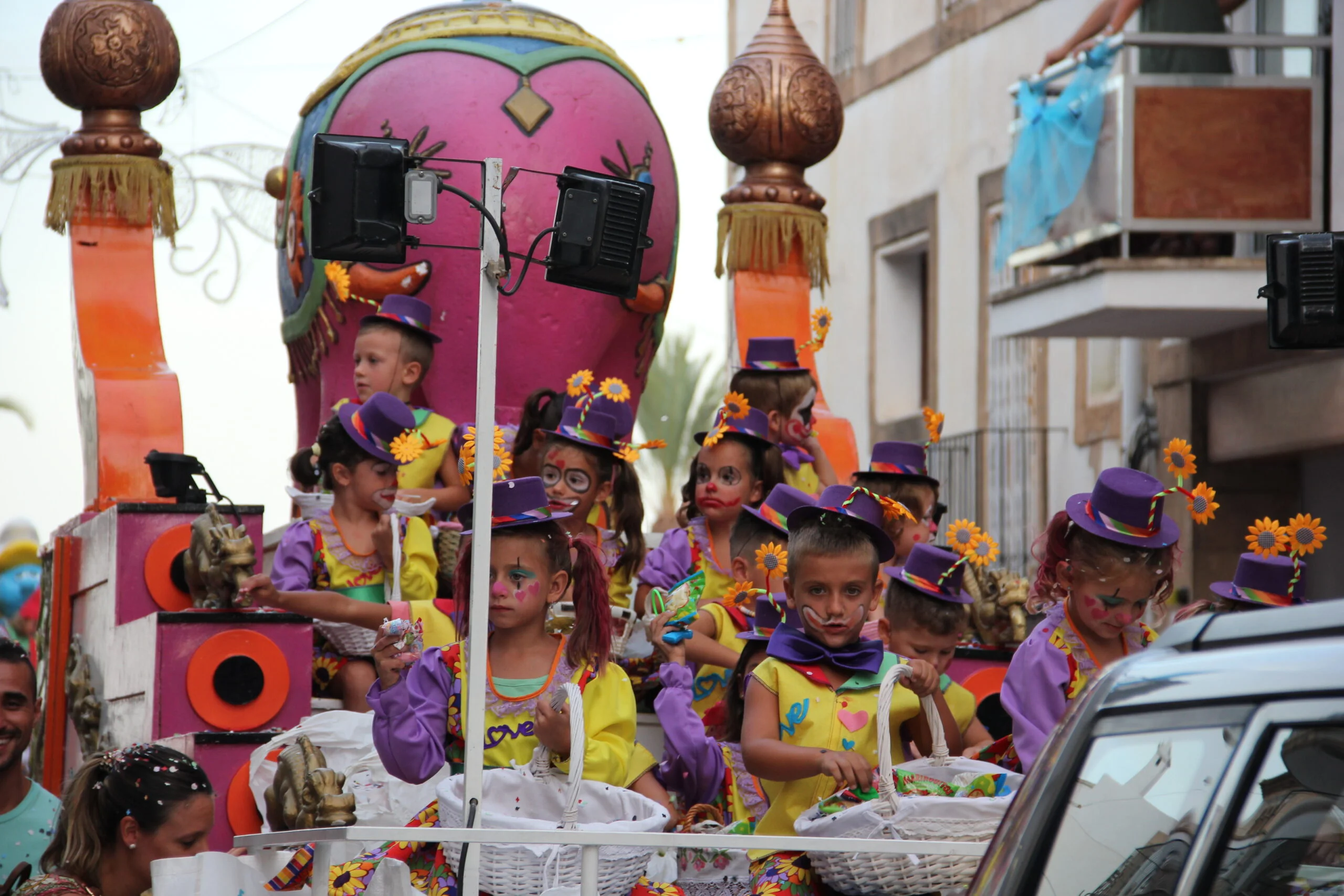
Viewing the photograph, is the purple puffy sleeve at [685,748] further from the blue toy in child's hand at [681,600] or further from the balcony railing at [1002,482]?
the balcony railing at [1002,482]

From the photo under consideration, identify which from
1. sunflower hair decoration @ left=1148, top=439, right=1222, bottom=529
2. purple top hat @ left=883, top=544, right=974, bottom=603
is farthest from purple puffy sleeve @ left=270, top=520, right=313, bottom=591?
sunflower hair decoration @ left=1148, top=439, right=1222, bottom=529

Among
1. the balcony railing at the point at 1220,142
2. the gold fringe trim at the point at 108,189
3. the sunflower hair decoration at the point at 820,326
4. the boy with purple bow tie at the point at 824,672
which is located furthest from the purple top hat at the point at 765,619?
Result: the balcony railing at the point at 1220,142

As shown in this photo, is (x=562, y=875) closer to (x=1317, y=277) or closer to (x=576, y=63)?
(x=1317, y=277)

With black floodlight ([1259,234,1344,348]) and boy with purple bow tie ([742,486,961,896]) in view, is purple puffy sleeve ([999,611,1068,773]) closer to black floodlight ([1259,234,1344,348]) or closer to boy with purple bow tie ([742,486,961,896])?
boy with purple bow tie ([742,486,961,896])

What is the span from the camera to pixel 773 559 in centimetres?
598

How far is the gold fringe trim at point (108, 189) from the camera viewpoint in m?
7.86

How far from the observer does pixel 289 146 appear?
8.73 m

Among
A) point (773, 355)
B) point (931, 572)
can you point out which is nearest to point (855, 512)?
point (931, 572)

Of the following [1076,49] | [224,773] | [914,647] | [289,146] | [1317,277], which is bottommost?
[224,773]

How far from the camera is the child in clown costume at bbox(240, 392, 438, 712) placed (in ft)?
21.6

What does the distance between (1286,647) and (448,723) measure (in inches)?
130

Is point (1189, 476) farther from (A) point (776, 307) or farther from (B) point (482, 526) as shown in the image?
(A) point (776, 307)

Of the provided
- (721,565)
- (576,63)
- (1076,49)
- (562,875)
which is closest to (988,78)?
(1076,49)

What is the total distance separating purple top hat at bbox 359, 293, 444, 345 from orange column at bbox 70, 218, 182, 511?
899mm
